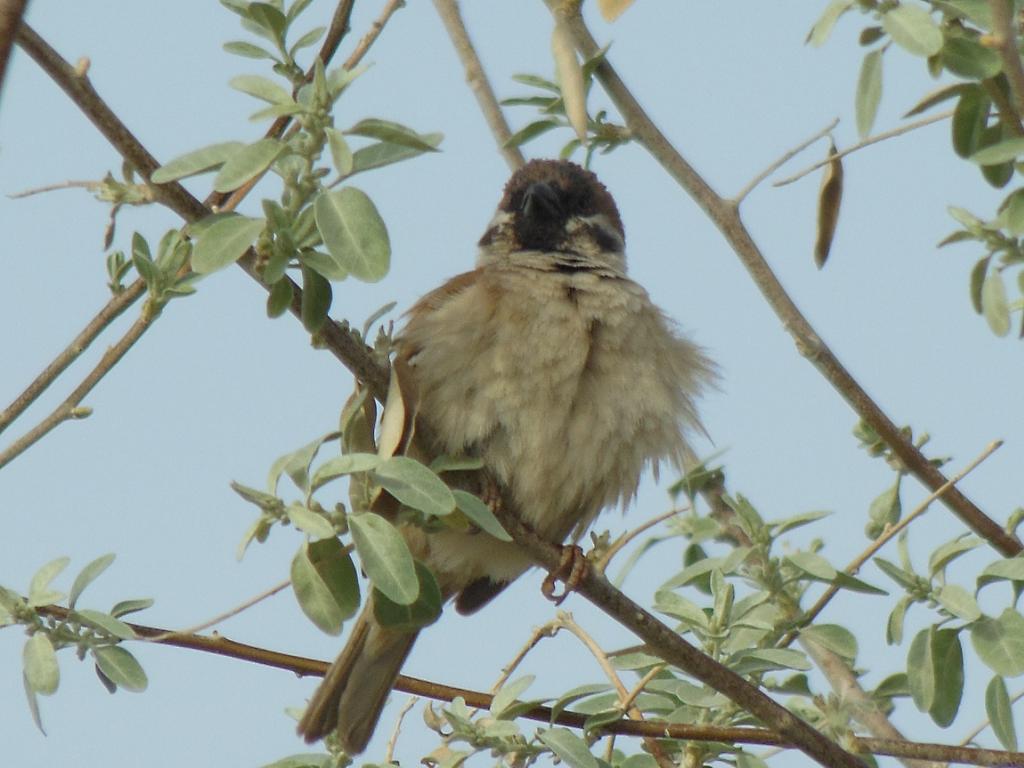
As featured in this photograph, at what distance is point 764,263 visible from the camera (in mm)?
2744

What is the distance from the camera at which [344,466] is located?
2.05m

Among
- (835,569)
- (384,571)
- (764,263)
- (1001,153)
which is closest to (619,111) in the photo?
(764,263)

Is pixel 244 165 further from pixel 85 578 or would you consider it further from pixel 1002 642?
pixel 1002 642

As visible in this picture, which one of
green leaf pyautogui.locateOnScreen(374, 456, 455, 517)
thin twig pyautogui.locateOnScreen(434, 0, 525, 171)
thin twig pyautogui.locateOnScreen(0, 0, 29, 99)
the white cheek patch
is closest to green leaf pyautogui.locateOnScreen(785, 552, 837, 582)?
green leaf pyautogui.locateOnScreen(374, 456, 455, 517)

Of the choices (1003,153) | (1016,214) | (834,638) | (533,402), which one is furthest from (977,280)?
(533,402)

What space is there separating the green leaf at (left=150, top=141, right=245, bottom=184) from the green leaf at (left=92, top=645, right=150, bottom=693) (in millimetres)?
872

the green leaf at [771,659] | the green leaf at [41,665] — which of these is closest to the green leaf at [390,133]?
the green leaf at [41,665]

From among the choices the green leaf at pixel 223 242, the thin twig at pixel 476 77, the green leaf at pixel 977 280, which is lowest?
the green leaf at pixel 223 242

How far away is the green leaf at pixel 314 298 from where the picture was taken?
210 cm

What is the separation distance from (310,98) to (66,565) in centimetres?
94

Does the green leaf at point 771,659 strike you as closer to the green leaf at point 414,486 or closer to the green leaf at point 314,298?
the green leaf at point 414,486

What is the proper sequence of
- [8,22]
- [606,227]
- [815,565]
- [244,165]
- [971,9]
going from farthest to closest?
[606,227] < [815,565] < [971,9] < [244,165] < [8,22]

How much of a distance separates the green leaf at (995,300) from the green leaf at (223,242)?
1.53 metres

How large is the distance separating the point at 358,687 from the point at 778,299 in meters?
1.68
